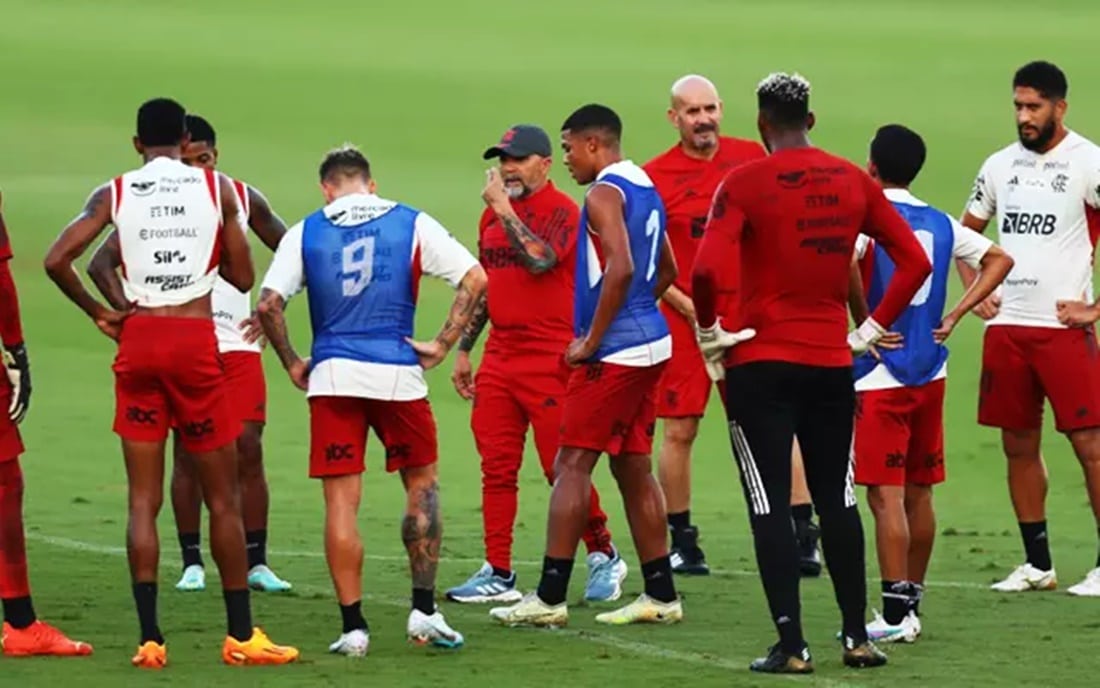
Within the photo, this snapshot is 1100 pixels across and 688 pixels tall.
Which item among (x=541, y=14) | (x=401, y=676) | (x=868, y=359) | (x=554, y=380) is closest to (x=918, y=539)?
(x=868, y=359)

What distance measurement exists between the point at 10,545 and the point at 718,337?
3247 mm

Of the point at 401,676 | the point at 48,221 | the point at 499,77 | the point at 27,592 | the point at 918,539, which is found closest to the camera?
the point at 401,676

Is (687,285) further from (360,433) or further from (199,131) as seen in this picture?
(360,433)

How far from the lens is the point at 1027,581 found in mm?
13672

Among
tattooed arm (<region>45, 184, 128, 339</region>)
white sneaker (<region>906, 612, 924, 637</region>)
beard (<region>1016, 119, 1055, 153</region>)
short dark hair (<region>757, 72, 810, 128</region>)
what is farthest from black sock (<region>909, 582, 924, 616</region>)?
tattooed arm (<region>45, 184, 128, 339</region>)

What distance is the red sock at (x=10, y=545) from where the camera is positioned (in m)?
11.5

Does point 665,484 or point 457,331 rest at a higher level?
point 457,331

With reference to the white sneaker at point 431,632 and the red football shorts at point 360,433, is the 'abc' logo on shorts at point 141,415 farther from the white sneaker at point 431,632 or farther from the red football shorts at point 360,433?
the white sneaker at point 431,632

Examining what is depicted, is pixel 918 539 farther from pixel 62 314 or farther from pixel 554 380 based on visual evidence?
pixel 62 314

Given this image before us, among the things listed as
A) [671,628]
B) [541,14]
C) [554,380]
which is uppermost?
[541,14]

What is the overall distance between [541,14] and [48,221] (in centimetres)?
1645

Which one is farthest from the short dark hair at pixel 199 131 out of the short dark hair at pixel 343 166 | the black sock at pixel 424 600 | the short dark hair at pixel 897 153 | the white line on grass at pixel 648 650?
the short dark hair at pixel 897 153

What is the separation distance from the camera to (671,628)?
40.1 ft

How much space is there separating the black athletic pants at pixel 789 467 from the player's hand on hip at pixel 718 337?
11 centimetres
